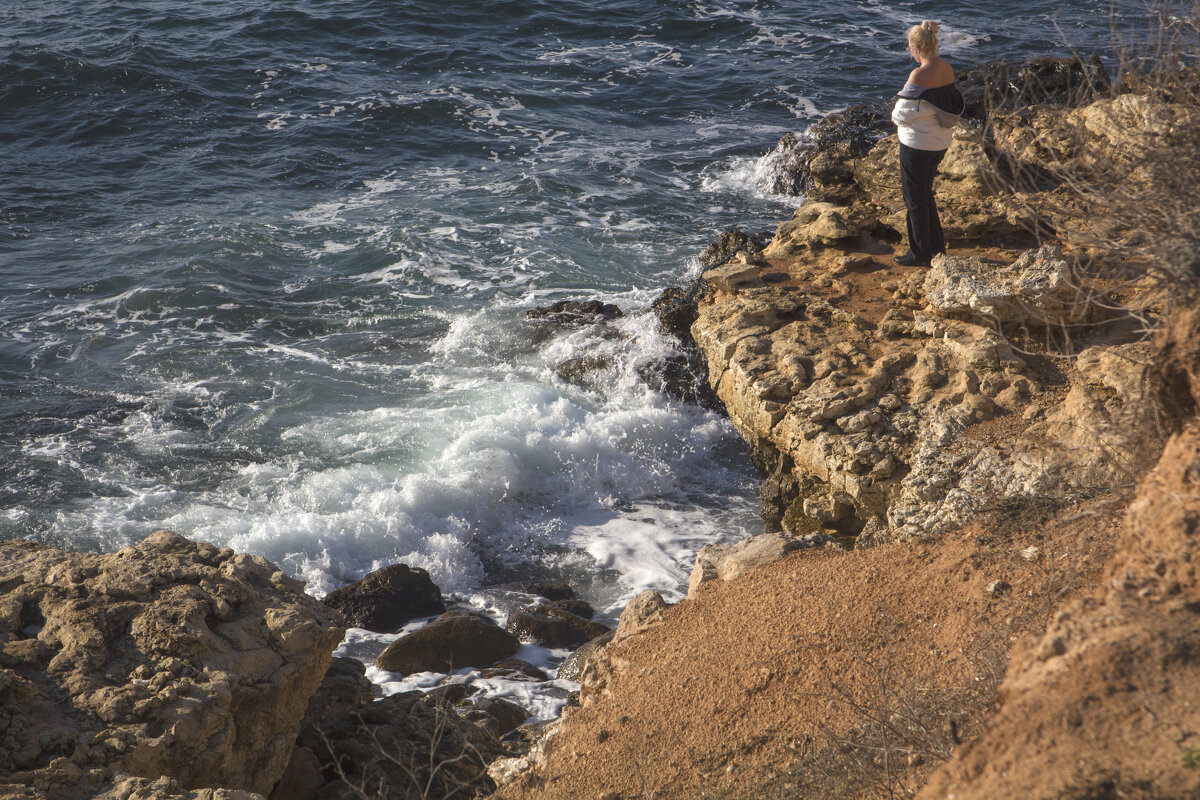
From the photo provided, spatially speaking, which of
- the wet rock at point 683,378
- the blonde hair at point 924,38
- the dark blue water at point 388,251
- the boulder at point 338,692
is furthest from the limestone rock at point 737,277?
the boulder at point 338,692

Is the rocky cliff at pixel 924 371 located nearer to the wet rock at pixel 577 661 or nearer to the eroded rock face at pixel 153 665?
the wet rock at pixel 577 661

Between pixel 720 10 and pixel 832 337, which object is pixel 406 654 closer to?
pixel 832 337

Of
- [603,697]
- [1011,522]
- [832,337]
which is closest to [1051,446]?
[1011,522]

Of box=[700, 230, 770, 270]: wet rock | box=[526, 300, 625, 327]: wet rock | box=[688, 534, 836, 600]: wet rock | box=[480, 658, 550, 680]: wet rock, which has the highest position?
box=[700, 230, 770, 270]: wet rock

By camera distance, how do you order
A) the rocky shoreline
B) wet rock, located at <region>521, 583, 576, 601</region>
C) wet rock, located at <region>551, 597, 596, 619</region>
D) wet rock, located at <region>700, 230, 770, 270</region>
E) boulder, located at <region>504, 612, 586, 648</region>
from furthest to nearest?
wet rock, located at <region>700, 230, 770, 270</region>, wet rock, located at <region>521, 583, 576, 601</region>, wet rock, located at <region>551, 597, 596, 619</region>, boulder, located at <region>504, 612, 586, 648</region>, the rocky shoreline

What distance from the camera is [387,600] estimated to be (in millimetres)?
7176

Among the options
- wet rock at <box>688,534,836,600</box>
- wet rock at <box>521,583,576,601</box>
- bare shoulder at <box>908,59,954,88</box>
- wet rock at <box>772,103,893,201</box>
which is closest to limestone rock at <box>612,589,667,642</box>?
wet rock at <box>688,534,836,600</box>

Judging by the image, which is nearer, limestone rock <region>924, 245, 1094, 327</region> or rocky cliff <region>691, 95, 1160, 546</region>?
rocky cliff <region>691, 95, 1160, 546</region>

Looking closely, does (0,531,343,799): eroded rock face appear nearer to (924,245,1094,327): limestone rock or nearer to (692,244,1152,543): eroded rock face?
(692,244,1152,543): eroded rock face

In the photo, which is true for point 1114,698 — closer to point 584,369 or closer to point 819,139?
point 584,369

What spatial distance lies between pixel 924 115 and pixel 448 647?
527cm

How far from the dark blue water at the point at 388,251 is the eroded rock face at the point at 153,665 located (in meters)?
3.05

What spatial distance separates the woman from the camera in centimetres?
672

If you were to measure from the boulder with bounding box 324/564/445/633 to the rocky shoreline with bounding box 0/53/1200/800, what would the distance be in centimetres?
2
